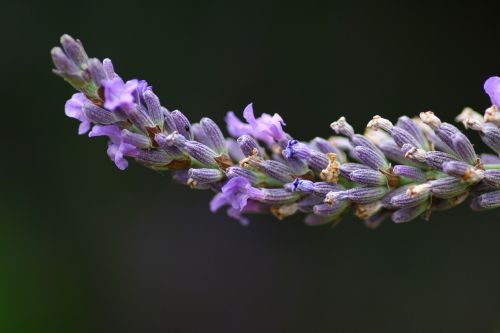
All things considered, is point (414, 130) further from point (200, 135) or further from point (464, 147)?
point (200, 135)

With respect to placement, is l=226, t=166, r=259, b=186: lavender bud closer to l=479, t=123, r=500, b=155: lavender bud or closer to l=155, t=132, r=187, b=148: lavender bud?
l=155, t=132, r=187, b=148: lavender bud

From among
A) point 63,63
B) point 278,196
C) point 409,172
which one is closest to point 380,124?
point 409,172

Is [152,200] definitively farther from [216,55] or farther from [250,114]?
[250,114]

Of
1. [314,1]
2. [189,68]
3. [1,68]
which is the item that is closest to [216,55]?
[189,68]

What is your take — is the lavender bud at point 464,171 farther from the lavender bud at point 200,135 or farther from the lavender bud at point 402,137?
the lavender bud at point 200,135

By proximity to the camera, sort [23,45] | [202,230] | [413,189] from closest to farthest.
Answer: [413,189]
[23,45]
[202,230]

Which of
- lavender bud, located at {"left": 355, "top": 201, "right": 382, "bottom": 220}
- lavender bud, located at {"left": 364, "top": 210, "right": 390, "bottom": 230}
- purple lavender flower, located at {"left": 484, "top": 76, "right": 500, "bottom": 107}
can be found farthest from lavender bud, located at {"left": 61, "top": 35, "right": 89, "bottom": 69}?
purple lavender flower, located at {"left": 484, "top": 76, "right": 500, "bottom": 107}
